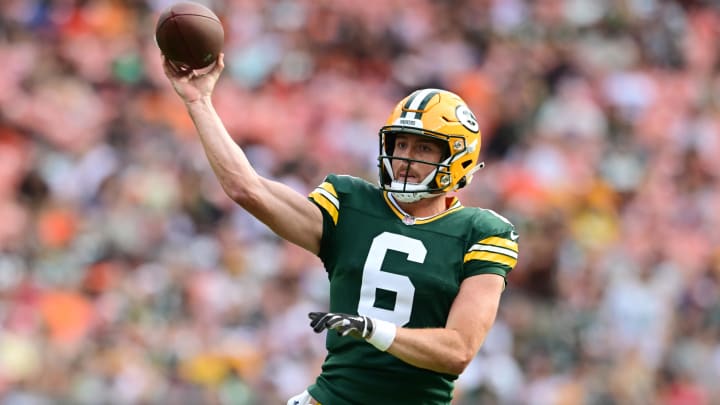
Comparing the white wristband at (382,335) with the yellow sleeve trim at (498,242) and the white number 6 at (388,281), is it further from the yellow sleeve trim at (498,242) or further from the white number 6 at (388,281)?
the yellow sleeve trim at (498,242)

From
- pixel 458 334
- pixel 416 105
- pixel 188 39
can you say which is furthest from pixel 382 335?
pixel 188 39

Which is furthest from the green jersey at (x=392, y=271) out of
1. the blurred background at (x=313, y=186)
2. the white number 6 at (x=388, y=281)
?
the blurred background at (x=313, y=186)

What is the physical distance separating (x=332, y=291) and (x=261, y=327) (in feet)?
15.8

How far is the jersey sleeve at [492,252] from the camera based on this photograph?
4297 mm

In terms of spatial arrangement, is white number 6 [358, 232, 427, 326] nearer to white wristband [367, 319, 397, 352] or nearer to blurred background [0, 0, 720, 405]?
white wristband [367, 319, 397, 352]

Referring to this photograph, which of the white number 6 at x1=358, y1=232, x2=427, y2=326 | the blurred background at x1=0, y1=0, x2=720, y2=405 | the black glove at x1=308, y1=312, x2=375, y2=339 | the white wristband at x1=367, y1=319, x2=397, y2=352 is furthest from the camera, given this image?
the blurred background at x1=0, y1=0, x2=720, y2=405

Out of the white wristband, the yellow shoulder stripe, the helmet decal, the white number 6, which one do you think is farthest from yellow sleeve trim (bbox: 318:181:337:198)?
the white wristband

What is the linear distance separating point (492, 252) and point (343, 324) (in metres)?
0.75

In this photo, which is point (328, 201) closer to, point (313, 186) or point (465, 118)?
point (465, 118)

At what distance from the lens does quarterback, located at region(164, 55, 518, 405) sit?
416 cm

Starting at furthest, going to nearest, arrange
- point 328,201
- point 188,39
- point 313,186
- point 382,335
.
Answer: point 313,186 → point 328,201 → point 188,39 → point 382,335

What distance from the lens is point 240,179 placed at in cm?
412

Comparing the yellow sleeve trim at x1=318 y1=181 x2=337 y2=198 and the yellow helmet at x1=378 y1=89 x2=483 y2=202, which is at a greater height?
the yellow helmet at x1=378 y1=89 x2=483 y2=202

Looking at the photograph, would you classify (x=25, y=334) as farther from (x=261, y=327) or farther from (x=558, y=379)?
(x=558, y=379)
